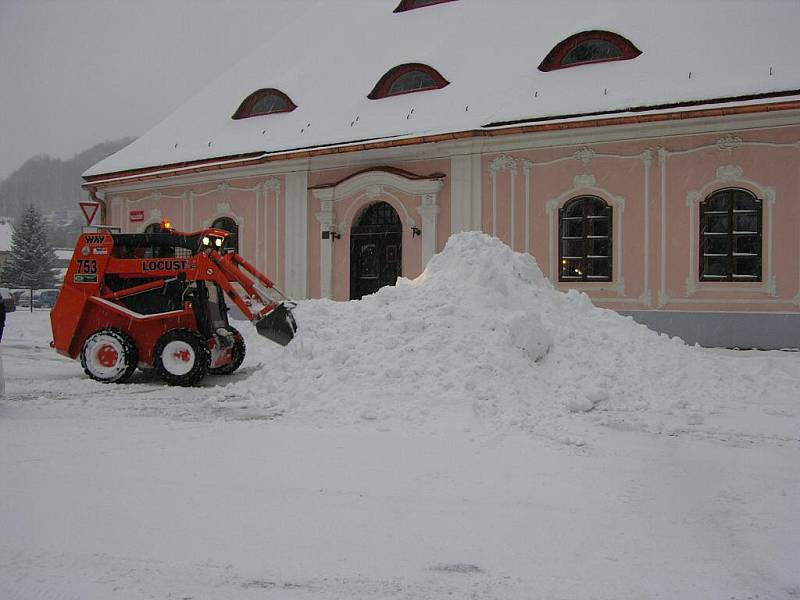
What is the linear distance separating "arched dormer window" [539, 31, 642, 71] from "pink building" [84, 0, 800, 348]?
0.04 m

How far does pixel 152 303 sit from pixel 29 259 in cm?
4266

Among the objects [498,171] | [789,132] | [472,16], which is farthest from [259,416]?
[472,16]

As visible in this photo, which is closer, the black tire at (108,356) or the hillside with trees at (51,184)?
the black tire at (108,356)

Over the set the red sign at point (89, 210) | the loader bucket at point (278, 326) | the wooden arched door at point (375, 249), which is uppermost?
the red sign at point (89, 210)

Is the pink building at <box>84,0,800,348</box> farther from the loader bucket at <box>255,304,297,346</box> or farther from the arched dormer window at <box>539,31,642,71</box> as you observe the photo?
the loader bucket at <box>255,304,297,346</box>

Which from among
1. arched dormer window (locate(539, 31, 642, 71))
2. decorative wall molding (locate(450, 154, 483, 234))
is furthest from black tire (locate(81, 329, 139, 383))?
arched dormer window (locate(539, 31, 642, 71))

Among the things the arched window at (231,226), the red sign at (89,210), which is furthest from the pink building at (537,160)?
the red sign at (89,210)

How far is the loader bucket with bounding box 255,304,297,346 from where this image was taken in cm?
775

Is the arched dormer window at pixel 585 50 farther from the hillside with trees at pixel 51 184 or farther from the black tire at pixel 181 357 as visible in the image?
the hillside with trees at pixel 51 184

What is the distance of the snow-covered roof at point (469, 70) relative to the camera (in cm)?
1220

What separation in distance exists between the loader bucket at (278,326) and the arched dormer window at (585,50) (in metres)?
9.21

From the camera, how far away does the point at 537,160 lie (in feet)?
42.9

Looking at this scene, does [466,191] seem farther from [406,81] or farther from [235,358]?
[235,358]

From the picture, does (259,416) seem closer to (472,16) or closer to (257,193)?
Answer: (257,193)
